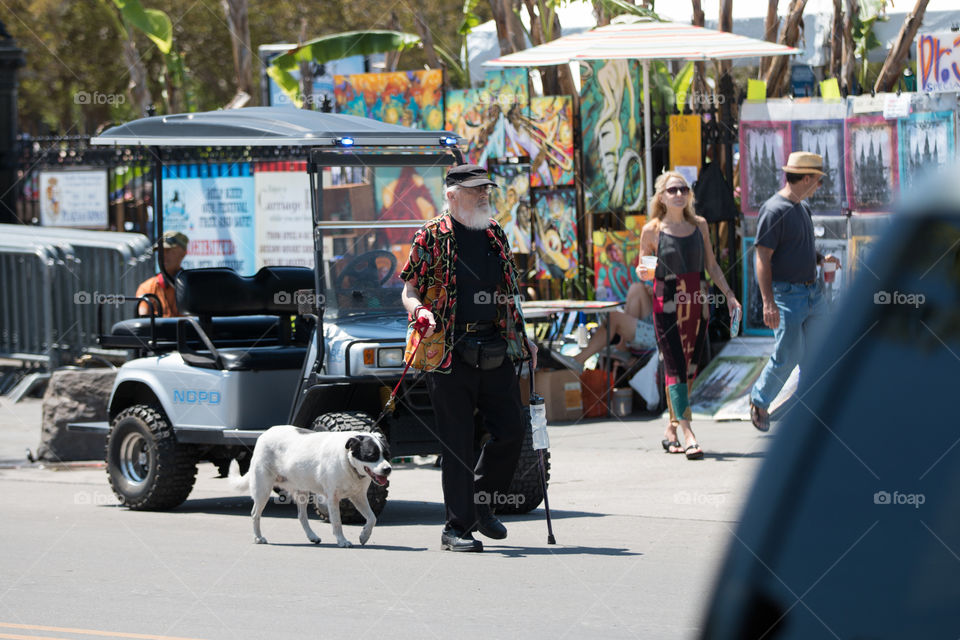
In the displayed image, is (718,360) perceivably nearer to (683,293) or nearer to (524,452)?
(683,293)

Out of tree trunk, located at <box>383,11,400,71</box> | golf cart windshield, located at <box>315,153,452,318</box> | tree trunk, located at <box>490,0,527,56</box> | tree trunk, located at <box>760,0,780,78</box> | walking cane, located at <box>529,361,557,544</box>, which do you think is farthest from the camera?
tree trunk, located at <box>383,11,400,71</box>

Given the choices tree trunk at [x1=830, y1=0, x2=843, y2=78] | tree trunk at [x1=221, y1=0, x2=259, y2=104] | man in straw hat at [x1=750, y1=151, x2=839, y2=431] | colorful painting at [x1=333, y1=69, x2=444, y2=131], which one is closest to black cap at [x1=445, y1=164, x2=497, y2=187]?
man in straw hat at [x1=750, y1=151, x2=839, y2=431]

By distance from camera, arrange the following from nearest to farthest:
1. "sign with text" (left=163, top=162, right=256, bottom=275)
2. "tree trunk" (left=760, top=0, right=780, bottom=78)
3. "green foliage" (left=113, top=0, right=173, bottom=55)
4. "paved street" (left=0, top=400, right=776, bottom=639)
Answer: "paved street" (left=0, top=400, right=776, bottom=639), "tree trunk" (left=760, top=0, right=780, bottom=78), "sign with text" (left=163, top=162, right=256, bottom=275), "green foliage" (left=113, top=0, right=173, bottom=55)

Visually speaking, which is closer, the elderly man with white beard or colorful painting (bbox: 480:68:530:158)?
the elderly man with white beard

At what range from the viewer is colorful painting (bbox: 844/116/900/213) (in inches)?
495

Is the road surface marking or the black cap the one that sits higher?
the black cap

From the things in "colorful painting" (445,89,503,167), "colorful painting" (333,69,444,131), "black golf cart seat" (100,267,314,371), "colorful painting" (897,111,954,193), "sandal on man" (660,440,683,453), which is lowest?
"sandal on man" (660,440,683,453)

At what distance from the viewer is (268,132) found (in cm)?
855

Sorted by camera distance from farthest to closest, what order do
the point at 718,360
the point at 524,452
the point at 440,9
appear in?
1. the point at 440,9
2. the point at 718,360
3. the point at 524,452

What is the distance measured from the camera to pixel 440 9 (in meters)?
40.5

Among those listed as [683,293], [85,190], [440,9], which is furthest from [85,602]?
[440,9]

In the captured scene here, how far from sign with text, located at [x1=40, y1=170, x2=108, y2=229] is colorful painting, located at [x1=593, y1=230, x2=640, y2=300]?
324 inches

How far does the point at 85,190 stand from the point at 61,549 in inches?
497

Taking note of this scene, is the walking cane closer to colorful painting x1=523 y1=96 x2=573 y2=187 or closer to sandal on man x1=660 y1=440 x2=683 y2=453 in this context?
sandal on man x1=660 y1=440 x2=683 y2=453
